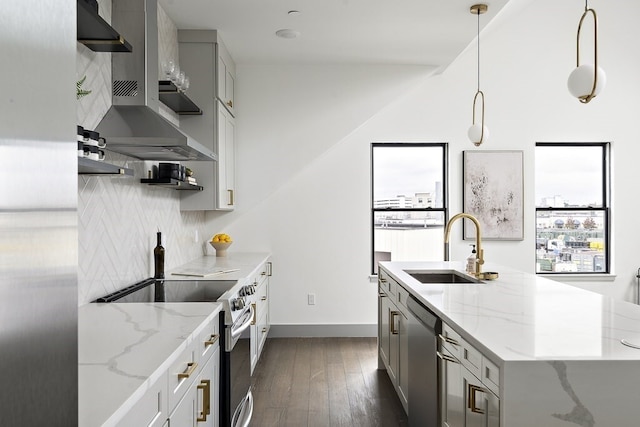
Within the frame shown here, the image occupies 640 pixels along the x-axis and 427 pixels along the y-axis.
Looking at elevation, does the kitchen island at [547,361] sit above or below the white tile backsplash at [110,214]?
below

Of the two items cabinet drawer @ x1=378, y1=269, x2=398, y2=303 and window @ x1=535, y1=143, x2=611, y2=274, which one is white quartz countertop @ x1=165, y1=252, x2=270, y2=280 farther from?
window @ x1=535, y1=143, x2=611, y2=274

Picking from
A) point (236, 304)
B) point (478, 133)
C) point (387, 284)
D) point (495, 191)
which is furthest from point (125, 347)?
point (495, 191)

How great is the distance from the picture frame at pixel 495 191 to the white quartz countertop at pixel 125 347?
3.56 m

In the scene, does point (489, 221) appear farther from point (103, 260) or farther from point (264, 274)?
point (103, 260)

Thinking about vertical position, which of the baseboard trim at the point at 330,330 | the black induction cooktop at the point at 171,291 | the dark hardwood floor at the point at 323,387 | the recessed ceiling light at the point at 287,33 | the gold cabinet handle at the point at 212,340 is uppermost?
the recessed ceiling light at the point at 287,33

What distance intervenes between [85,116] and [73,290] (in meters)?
1.93

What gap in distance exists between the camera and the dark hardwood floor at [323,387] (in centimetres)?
303

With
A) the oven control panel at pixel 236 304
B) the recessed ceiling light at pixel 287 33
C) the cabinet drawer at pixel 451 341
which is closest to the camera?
the cabinet drawer at pixel 451 341

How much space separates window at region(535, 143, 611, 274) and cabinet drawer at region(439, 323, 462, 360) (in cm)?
361

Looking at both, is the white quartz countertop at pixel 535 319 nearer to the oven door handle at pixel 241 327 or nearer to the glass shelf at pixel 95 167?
the oven door handle at pixel 241 327

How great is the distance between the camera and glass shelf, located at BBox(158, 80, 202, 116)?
3113 millimetres

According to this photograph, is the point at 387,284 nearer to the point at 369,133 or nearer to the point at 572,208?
the point at 369,133

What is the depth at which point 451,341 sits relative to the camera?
1.90m

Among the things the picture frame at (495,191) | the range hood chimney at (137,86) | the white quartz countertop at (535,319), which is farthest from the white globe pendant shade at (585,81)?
the picture frame at (495,191)
